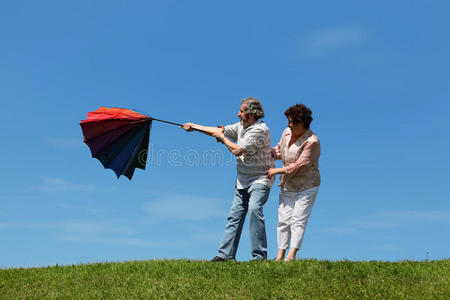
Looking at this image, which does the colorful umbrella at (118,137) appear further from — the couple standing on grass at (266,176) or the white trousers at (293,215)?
the white trousers at (293,215)

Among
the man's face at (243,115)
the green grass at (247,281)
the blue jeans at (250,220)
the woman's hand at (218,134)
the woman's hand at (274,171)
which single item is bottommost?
the green grass at (247,281)

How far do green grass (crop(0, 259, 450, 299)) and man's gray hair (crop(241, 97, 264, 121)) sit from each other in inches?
111

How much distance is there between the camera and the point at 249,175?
945cm

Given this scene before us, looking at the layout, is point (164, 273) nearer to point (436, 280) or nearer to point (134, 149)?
point (134, 149)

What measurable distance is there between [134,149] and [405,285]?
20.6 feet

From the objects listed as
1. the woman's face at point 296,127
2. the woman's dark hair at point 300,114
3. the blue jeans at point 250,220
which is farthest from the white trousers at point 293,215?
the woman's dark hair at point 300,114

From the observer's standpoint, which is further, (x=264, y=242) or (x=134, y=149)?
(x=134, y=149)

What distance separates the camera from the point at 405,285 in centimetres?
876

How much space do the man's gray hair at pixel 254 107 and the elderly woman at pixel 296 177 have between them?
0.51 meters

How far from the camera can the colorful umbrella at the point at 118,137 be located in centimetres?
1091

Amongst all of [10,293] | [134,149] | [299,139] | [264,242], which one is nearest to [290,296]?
[264,242]

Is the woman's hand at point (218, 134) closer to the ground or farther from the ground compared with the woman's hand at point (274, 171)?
farther from the ground

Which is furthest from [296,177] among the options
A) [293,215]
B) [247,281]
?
[247,281]

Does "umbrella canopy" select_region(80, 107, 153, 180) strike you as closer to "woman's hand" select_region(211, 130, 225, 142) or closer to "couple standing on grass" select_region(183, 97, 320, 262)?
"woman's hand" select_region(211, 130, 225, 142)
